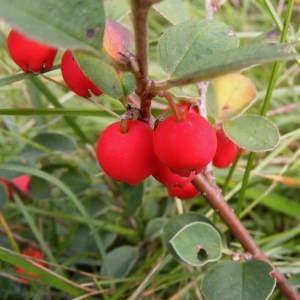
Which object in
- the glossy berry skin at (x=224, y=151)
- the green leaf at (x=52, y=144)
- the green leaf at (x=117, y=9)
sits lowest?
the green leaf at (x=52, y=144)

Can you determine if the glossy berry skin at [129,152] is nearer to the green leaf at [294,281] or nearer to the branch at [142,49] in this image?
the branch at [142,49]

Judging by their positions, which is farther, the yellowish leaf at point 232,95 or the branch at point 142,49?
the yellowish leaf at point 232,95

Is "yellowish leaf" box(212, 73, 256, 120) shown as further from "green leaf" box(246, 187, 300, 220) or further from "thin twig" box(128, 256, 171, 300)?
"green leaf" box(246, 187, 300, 220)

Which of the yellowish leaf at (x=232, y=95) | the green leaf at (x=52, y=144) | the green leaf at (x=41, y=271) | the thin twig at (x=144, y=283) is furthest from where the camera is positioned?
the green leaf at (x=52, y=144)

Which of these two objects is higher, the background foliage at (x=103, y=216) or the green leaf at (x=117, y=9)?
the green leaf at (x=117, y=9)

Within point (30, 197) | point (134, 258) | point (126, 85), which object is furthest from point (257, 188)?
point (126, 85)

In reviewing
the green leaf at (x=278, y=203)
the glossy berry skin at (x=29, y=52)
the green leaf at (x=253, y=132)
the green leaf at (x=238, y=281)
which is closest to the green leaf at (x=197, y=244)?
the green leaf at (x=238, y=281)

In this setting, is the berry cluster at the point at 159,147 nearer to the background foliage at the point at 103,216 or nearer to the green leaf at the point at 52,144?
the background foliage at the point at 103,216

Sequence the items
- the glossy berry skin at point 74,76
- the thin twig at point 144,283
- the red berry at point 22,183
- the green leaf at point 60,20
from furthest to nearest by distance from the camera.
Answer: the red berry at point 22,183 → the thin twig at point 144,283 → the glossy berry skin at point 74,76 → the green leaf at point 60,20
